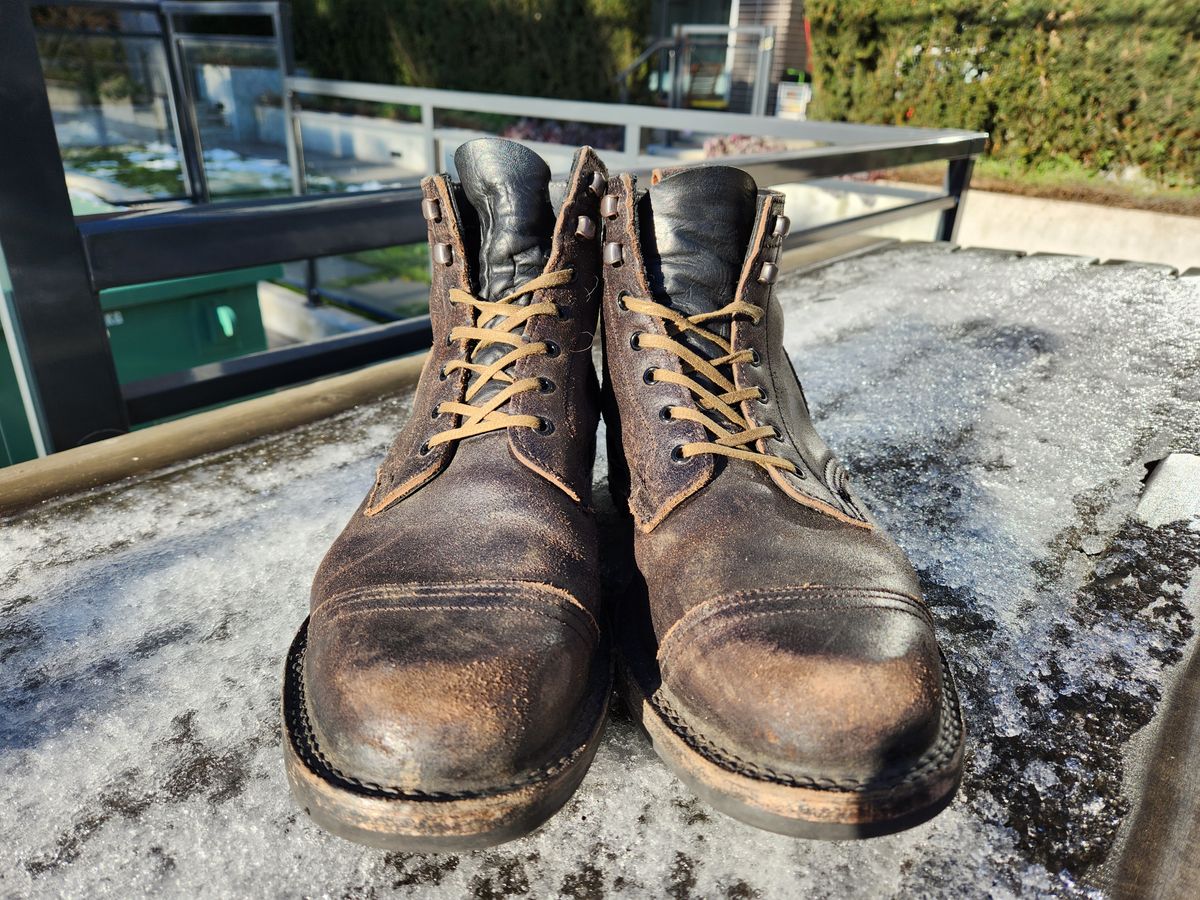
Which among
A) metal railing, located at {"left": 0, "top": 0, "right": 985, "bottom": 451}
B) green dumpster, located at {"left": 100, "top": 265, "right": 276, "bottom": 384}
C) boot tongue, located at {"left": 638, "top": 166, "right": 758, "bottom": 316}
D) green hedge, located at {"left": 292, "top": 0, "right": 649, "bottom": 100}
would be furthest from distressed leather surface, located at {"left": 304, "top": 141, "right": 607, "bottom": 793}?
green hedge, located at {"left": 292, "top": 0, "right": 649, "bottom": 100}

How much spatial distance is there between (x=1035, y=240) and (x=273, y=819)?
8385 millimetres

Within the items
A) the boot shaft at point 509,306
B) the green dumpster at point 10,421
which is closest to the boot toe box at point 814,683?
the boot shaft at point 509,306

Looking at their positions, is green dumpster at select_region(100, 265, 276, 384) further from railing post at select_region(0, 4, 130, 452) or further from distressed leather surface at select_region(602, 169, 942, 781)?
distressed leather surface at select_region(602, 169, 942, 781)

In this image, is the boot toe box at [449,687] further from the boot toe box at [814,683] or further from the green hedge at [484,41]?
the green hedge at [484,41]

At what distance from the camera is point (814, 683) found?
0.86m

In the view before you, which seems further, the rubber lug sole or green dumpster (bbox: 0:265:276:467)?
green dumpster (bbox: 0:265:276:467)

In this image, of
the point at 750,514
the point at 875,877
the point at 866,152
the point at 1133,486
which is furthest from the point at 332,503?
the point at 866,152

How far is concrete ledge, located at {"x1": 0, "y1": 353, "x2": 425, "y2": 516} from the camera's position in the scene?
169 cm

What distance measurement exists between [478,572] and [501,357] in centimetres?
44

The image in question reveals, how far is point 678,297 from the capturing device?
1327 mm

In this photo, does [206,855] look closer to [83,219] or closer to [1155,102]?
[83,219]

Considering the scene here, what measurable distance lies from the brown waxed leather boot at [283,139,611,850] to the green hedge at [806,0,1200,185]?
27.4ft

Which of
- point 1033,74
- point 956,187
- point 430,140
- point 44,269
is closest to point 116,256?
point 44,269

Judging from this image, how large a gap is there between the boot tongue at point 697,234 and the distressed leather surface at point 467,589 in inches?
5.4
